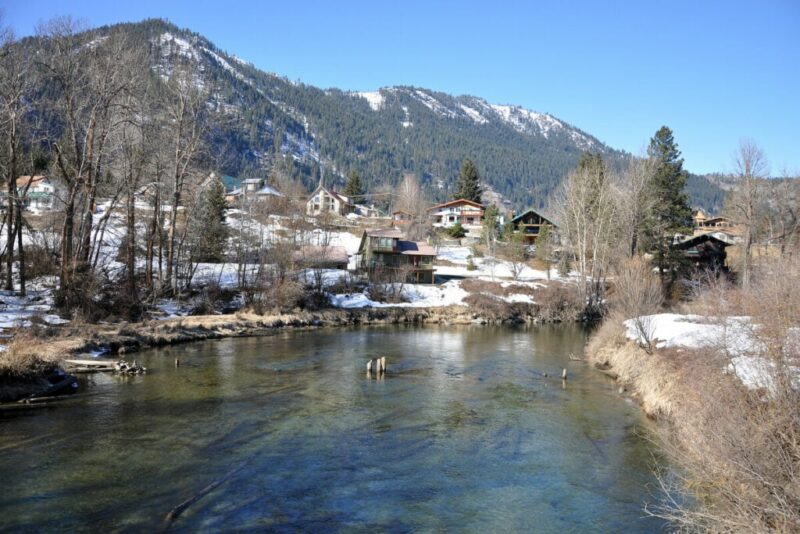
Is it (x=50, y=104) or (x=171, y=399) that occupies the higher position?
(x=50, y=104)

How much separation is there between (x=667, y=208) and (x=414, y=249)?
82.3ft

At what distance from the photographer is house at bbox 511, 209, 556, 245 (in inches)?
3081

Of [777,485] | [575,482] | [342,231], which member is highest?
[342,231]

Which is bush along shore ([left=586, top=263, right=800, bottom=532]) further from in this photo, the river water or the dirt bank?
the dirt bank

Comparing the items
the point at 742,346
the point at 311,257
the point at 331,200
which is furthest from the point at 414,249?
the point at 742,346

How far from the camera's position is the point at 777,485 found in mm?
7789

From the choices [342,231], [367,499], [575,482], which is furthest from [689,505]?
[342,231]

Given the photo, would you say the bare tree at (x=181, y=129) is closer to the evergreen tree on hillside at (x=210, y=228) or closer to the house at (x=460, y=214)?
the evergreen tree on hillside at (x=210, y=228)

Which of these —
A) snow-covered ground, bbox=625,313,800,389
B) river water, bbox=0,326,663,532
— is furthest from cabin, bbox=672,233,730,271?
snow-covered ground, bbox=625,313,800,389

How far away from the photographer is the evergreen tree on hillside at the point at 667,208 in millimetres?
49812

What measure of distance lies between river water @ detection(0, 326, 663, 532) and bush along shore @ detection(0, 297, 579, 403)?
1.89 metres

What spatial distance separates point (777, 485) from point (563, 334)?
32658mm

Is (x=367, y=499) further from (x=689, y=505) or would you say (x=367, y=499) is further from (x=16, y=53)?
(x=16, y=53)

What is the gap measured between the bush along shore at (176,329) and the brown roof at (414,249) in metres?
13.0
